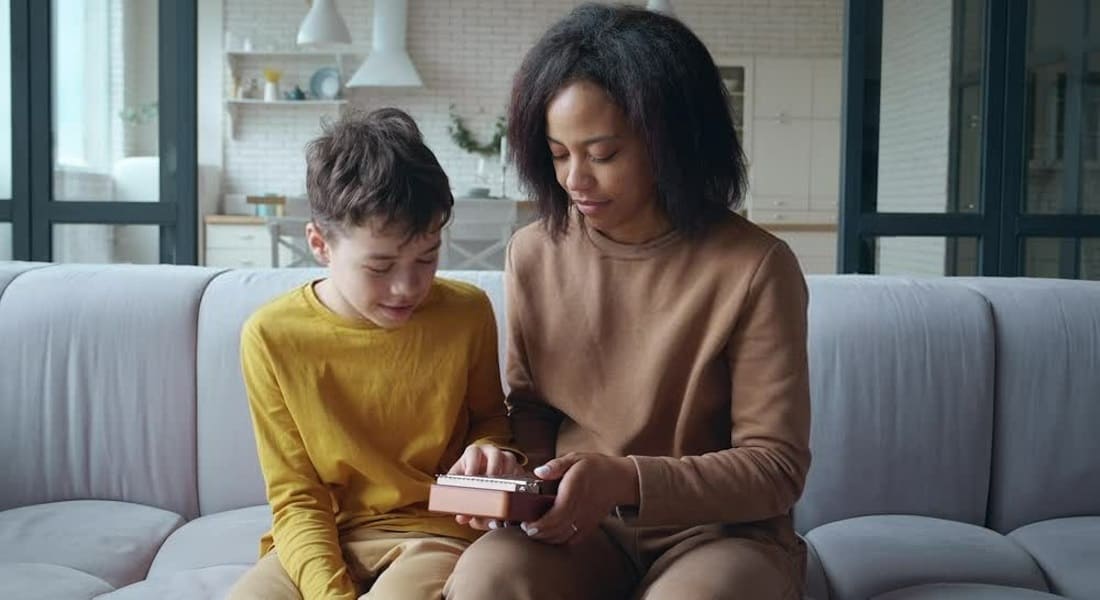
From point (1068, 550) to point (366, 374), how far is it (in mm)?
1227

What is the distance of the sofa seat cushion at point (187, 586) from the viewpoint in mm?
1649

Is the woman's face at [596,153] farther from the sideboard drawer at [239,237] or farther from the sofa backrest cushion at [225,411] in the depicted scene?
the sideboard drawer at [239,237]

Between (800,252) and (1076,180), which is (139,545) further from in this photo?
(800,252)

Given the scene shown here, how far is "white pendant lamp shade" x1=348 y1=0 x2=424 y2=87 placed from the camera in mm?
8594

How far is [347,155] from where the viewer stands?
1.47 metres

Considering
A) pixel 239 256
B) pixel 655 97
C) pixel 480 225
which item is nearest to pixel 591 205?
pixel 655 97

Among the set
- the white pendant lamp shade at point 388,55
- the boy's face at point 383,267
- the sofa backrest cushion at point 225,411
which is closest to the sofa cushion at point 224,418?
the sofa backrest cushion at point 225,411

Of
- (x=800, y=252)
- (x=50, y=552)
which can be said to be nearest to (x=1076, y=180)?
(x=50, y=552)

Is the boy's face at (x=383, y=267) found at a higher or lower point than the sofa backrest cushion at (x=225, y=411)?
higher

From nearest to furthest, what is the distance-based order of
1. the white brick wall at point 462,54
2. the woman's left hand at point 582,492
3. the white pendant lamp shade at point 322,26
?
1. the woman's left hand at point 582,492
2. the white pendant lamp shade at point 322,26
3. the white brick wall at point 462,54

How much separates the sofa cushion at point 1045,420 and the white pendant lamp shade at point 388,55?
22.7ft

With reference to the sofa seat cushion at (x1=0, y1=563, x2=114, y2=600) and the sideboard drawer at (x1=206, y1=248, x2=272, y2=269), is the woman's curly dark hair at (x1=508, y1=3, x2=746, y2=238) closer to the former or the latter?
the sofa seat cushion at (x1=0, y1=563, x2=114, y2=600)

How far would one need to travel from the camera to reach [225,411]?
2154mm

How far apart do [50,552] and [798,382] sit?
1241mm
